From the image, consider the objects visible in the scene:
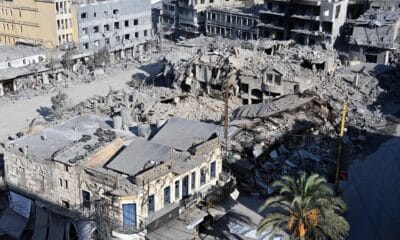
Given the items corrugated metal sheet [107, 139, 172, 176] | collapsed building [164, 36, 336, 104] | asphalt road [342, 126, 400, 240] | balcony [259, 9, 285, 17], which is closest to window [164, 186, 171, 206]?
corrugated metal sheet [107, 139, 172, 176]

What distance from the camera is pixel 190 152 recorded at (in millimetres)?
33594

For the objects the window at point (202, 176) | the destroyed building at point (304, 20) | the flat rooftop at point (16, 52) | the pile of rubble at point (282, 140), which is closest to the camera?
the window at point (202, 176)

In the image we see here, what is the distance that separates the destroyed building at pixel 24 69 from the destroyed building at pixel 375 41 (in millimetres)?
39347

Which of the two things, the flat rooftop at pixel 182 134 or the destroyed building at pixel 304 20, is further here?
the destroyed building at pixel 304 20

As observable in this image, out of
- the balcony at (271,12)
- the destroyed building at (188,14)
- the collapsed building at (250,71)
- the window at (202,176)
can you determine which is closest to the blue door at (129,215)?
the window at (202,176)

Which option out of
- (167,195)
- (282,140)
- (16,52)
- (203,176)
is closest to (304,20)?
(282,140)

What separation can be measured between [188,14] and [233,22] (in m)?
9.34

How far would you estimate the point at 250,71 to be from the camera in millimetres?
60531

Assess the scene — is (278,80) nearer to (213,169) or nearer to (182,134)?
(182,134)

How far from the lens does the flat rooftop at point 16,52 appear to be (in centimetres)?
7012

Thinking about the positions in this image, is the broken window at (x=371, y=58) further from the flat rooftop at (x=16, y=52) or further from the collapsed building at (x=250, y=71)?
the flat rooftop at (x=16, y=52)

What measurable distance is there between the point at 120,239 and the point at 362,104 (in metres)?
37.7

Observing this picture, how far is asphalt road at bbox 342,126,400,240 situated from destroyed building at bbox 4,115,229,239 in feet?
30.9

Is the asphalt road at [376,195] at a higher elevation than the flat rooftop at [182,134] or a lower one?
lower
